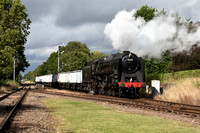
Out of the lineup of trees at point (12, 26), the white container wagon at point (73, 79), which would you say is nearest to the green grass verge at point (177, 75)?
the white container wagon at point (73, 79)

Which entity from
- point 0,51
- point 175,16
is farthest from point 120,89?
point 0,51

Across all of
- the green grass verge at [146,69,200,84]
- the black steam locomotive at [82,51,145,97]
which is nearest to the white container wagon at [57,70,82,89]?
the green grass verge at [146,69,200,84]

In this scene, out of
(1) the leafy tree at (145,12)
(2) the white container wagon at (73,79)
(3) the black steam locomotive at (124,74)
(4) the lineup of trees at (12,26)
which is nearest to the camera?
(3) the black steam locomotive at (124,74)

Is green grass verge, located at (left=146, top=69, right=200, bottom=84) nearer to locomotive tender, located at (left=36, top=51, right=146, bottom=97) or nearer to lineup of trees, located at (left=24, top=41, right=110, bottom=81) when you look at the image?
locomotive tender, located at (left=36, top=51, right=146, bottom=97)

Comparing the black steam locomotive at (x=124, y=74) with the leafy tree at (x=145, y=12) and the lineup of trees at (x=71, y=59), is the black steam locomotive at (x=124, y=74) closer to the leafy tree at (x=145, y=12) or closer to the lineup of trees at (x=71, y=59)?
the leafy tree at (x=145, y=12)

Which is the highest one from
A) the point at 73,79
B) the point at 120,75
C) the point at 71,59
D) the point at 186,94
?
the point at 71,59

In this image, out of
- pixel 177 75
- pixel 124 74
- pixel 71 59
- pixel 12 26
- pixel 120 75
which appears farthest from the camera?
pixel 71 59

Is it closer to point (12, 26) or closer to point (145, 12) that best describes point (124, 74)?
point (12, 26)

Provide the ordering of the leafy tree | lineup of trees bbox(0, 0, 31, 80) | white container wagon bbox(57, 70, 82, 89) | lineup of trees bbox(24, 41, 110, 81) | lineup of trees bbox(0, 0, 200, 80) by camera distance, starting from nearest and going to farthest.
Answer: lineup of trees bbox(0, 0, 200, 80) → lineup of trees bbox(0, 0, 31, 80) → white container wagon bbox(57, 70, 82, 89) → the leafy tree → lineup of trees bbox(24, 41, 110, 81)

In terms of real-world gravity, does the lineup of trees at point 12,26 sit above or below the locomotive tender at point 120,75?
above

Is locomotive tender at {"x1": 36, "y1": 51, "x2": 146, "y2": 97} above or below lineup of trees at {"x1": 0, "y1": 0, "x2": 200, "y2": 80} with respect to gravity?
below

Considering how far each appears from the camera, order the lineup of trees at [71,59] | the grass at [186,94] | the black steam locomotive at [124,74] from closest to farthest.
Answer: the grass at [186,94] → the black steam locomotive at [124,74] → the lineup of trees at [71,59]

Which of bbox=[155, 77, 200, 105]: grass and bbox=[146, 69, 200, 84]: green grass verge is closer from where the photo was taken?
bbox=[155, 77, 200, 105]: grass

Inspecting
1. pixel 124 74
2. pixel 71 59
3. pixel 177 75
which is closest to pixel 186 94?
pixel 124 74
